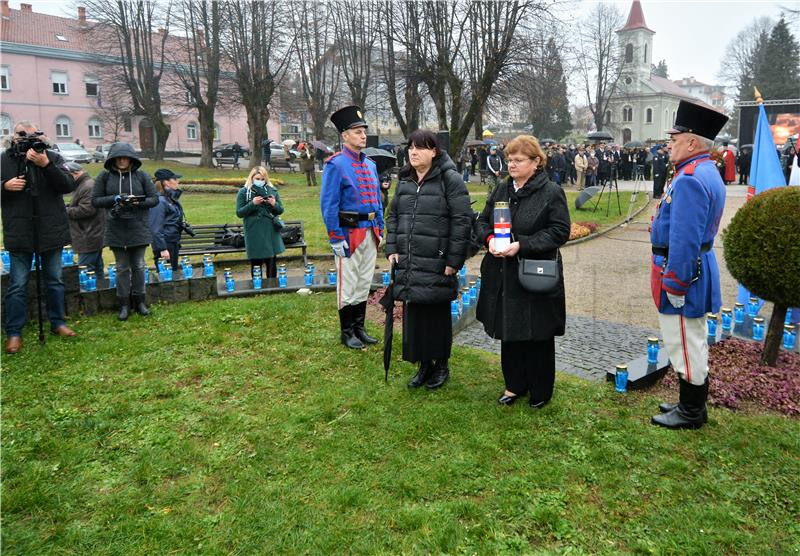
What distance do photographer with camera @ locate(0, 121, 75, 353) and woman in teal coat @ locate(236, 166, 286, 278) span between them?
2.52m

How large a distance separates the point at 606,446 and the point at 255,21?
32.2 meters

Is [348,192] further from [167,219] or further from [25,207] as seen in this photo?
[167,219]

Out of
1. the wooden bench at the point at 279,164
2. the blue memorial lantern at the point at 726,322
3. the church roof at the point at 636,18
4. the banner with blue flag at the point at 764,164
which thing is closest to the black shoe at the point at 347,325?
the blue memorial lantern at the point at 726,322

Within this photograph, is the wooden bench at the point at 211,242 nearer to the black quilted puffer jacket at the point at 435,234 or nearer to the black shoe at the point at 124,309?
the black shoe at the point at 124,309

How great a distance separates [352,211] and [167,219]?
4.53m

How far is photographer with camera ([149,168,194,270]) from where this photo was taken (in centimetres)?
888

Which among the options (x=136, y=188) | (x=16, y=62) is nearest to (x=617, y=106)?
(x=16, y=62)

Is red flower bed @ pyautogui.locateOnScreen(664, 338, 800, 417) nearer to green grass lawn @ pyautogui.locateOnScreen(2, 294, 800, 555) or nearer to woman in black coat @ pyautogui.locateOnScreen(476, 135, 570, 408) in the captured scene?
green grass lawn @ pyautogui.locateOnScreen(2, 294, 800, 555)

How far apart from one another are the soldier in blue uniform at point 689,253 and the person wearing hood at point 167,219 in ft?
23.2

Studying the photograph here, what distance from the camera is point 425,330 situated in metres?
4.91

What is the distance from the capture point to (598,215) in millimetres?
17312

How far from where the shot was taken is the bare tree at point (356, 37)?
32625 mm

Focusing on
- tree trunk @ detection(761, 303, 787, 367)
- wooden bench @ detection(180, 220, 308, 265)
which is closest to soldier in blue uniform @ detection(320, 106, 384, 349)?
tree trunk @ detection(761, 303, 787, 367)

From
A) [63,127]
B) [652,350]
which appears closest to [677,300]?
[652,350]
